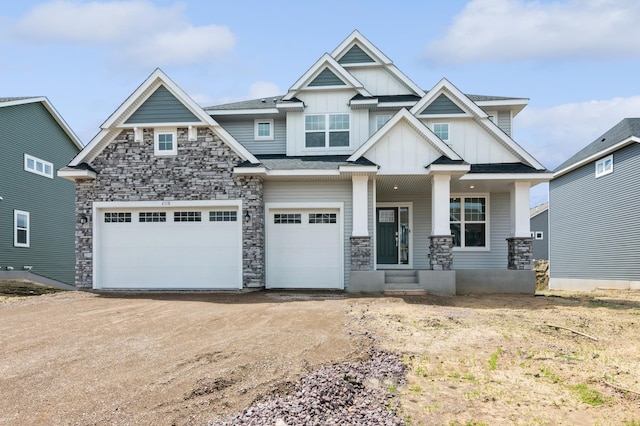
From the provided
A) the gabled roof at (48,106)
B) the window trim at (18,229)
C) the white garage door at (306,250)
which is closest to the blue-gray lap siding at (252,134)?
the white garage door at (306,250)

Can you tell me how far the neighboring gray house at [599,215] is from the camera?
59.1 feet

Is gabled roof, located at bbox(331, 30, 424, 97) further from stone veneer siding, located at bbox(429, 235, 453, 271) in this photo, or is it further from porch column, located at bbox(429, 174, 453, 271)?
stone veneer siding, located at bbox(429, 235, 453, 271)

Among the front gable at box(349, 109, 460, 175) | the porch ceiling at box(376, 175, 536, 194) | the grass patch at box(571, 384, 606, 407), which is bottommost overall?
the grass patch at box(571, 384, 606, 407)

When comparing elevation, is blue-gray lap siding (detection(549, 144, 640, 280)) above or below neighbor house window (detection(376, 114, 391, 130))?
below

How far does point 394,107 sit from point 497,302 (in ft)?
25.4

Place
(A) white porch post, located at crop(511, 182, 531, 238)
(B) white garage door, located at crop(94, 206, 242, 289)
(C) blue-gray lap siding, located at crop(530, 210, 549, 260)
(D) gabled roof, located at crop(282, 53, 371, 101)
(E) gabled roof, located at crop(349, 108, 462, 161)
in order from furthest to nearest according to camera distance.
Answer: (C) blue-gray lap siding, located at crop(530, 210, 549, 260), (D) gabled roof, located at crop(282, 53, 371, 101), (A) white porch post, located at crop(511, 182, 531, 238), (B) white garage door, located at crop(94, 206, 242, 289), (E) gabled roof, located at crop(349, 108, 462, 161)

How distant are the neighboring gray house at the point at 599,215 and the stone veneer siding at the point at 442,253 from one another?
1000cm

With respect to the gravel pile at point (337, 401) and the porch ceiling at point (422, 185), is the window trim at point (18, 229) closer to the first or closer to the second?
the porch ceiling at point (422, 185)

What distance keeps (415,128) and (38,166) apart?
58.1 ft

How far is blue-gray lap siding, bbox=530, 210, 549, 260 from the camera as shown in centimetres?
3316

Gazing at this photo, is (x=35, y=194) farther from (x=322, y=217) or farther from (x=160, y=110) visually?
(x=322, y=217)

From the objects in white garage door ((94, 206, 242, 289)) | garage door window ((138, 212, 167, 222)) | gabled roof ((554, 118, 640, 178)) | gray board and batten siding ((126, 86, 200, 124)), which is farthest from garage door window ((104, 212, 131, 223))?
gabled roof ((554, 118, 640, 178))

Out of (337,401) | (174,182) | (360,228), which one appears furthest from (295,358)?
(174,182)

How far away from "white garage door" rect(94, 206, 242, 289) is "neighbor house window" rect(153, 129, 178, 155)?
1.82m
